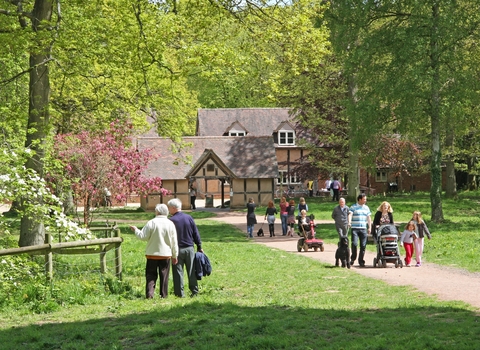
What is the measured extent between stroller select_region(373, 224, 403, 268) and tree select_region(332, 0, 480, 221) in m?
11.2

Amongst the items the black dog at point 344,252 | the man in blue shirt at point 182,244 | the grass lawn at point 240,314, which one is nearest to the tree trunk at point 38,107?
the grass lawn at point 240,314

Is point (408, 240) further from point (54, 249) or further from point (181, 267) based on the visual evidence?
point (54, 249)

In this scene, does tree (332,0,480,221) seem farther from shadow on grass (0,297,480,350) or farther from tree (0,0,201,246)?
shadow on grass (0,297,480,350)

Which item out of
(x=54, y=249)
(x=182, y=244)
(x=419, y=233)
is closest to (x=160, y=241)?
(x=182, y=244)

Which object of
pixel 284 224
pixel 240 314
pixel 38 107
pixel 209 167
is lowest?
pixel 240 314

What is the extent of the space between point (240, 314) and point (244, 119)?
5764 centimetres

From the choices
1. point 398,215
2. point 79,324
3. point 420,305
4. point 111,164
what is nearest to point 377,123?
point 398,215

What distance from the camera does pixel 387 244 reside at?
1895cm

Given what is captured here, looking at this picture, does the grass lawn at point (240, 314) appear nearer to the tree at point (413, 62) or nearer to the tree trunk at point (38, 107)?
the tree trunk at point (38, 107)

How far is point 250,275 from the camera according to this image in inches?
688

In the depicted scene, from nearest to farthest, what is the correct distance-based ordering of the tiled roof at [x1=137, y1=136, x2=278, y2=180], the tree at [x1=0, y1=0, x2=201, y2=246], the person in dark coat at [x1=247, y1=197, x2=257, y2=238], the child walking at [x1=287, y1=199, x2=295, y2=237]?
the tree at [x1=0, y1=0, x2=201, y2=246] → the person in dark coat at [x1=247, y1=197, x2=257, y2=238] → the child walking at [x1=287, y1=199, x2=295, y2=237] → the tiled roof at [x1=137, y1=136, x2=278, y2=180]

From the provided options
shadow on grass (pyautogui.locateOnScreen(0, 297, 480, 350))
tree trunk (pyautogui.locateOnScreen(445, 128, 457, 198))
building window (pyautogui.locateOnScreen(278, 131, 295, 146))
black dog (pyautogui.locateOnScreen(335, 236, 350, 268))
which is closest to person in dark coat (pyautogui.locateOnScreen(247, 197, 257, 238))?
black dog (pyautogui.locateOnScreen(335, 236, 350, 268))

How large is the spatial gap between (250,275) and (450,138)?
32.8 metres

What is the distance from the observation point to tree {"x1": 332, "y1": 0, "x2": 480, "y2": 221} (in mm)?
28844
